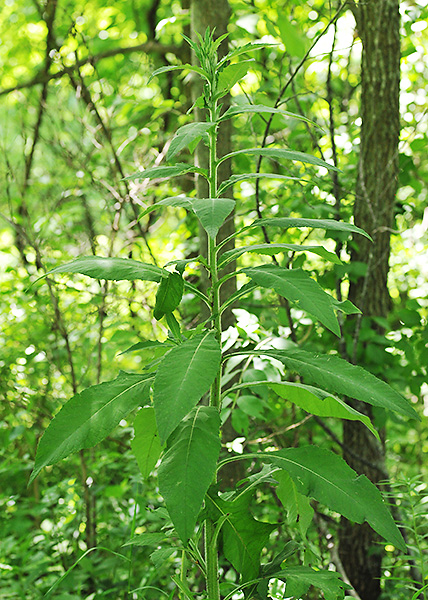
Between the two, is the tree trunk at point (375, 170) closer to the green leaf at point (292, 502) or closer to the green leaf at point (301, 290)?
the green leaf at point (292, 502)

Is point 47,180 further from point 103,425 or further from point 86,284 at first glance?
point 103,425

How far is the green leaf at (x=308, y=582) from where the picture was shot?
1101 mm

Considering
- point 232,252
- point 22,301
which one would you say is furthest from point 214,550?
point 22,301

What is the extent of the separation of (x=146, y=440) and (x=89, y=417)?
25cm

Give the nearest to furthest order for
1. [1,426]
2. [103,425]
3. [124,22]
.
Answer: [103,425], [1,426], [124,22]

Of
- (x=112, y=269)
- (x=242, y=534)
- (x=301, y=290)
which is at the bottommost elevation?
(x=242, y=534)

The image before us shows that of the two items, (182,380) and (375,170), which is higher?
(375,170)

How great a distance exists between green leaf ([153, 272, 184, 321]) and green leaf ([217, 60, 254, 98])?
473 mm

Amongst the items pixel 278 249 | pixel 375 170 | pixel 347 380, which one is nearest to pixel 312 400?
pixel 347 380

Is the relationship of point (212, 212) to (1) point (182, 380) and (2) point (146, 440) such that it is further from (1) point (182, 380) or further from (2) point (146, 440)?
(2) point (146, 440)

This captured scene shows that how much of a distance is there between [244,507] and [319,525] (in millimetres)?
1350

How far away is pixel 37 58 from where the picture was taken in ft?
18.1

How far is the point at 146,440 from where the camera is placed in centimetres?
123

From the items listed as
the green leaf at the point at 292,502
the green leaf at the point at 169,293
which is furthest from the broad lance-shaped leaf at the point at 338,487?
the green leaf at the point at 169,293
